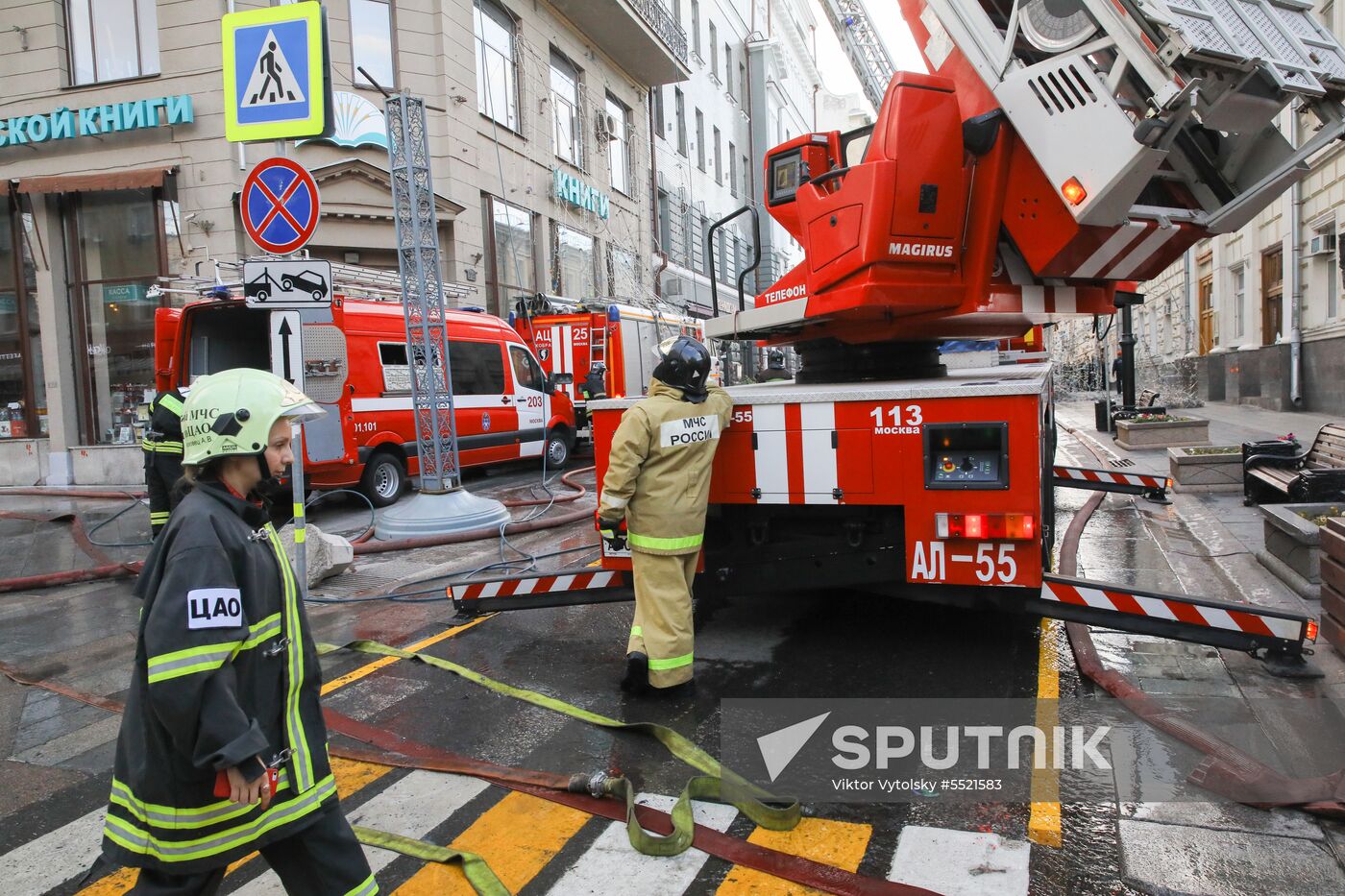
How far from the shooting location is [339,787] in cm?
358

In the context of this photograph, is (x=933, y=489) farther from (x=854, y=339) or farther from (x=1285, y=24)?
(x=1285, y=24)

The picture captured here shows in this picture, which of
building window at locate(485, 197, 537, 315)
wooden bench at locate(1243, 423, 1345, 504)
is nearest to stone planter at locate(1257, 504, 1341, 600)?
wooden bench at locate(1243, 423, 1345, 504)

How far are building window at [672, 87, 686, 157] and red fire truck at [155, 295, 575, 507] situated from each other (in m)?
17.6

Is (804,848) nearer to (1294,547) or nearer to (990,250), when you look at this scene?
(990,250)

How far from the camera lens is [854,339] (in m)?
5.38

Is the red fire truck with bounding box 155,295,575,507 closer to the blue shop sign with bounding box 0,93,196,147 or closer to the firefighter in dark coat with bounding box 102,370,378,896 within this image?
the firefighter in dark coat with bounding box 102,370,378,896

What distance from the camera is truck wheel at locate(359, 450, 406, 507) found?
430 inches

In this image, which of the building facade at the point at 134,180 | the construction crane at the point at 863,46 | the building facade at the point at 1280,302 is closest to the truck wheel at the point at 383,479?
the building facade at the point at 134,180

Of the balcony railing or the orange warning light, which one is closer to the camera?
the orange warning light

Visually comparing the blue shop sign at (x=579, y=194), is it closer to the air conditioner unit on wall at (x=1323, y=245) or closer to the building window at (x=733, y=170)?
the building window at (x=733, y=170)

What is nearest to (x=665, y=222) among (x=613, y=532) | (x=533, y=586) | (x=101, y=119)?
(x=101, y=119)

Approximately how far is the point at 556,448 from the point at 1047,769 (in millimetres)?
12462

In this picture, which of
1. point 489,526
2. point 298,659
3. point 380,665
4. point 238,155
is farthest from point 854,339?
point 238,155

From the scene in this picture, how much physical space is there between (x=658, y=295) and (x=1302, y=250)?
1626cm
